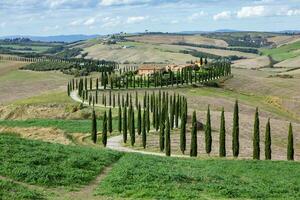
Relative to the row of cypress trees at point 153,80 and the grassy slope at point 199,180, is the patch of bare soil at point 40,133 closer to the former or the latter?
the grassy slope at point 199,180

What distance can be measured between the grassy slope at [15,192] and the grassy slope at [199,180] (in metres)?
4.50

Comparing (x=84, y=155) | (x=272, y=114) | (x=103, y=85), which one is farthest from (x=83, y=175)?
(x=103, y=85)

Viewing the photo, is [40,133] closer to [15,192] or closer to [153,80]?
[15,192]

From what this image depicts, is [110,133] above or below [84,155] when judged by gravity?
below

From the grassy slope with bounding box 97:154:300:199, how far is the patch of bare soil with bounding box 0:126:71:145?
3034 cm

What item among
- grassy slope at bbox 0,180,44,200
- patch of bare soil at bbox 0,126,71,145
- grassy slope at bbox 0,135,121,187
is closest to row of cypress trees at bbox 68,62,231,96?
patch of bare soil at bbox 0,126,71,145

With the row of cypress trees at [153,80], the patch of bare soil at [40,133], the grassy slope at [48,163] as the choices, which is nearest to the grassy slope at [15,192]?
the grassy slope at [48,163]

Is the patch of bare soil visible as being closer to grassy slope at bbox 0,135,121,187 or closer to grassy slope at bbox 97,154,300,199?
grassy slope at bbox 0,135,121,187

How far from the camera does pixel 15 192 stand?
30781 mm

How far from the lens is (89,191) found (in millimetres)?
34469

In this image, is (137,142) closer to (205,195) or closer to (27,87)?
(205,195)

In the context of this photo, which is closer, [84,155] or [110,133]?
[84,155]

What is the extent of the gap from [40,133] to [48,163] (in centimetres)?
4391

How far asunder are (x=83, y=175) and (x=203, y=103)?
3556 inches
